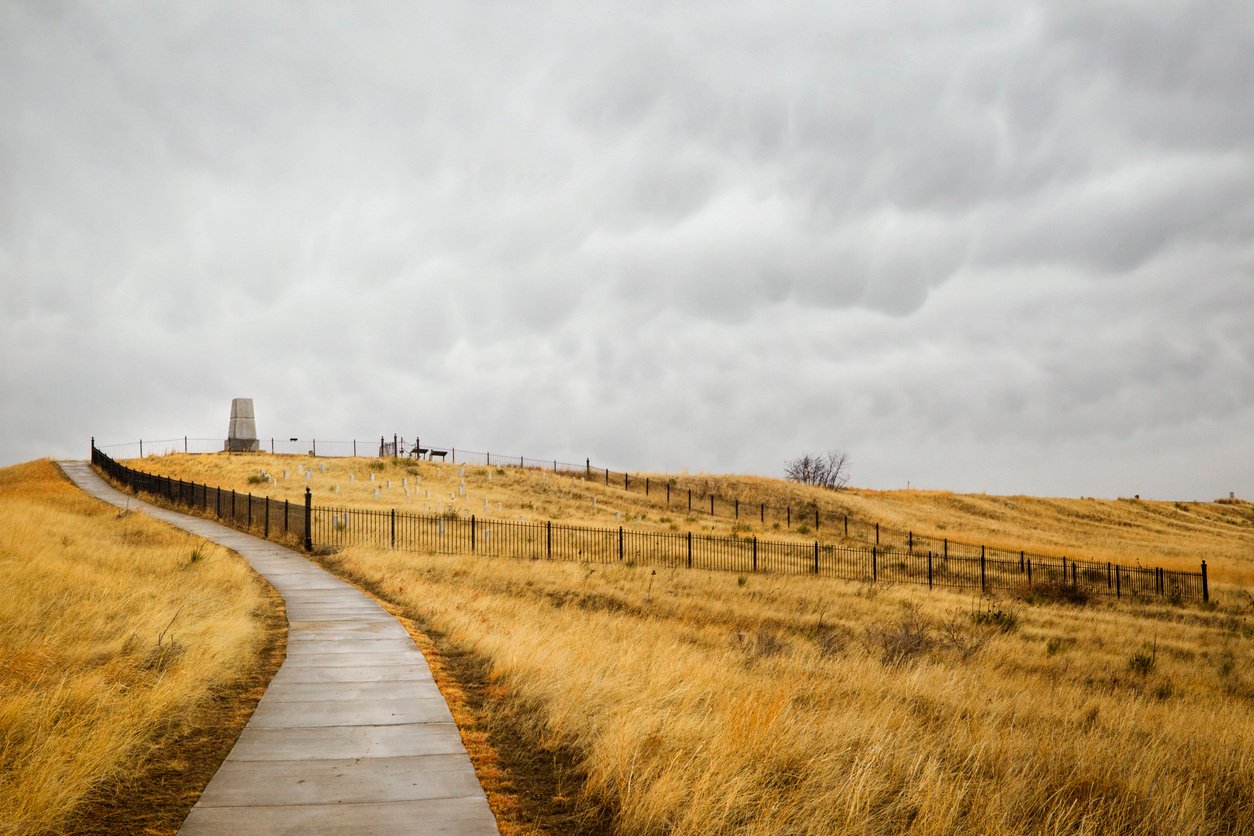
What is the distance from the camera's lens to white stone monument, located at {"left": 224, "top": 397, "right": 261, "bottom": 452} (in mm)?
61609

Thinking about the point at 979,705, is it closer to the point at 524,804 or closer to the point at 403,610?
the point at 524,804

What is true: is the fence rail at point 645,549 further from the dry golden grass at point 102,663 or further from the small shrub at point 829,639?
the dry golden grass at point 102,663

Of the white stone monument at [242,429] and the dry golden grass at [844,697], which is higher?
the white stone monument at [242,429]

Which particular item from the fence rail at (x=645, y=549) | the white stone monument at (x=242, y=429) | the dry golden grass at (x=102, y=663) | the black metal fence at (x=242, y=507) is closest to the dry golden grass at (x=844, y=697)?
the dry golden grass at (x=102, y=663)

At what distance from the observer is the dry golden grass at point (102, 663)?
5.13 metres

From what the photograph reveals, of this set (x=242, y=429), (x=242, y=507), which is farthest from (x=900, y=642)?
(x=242, y=429)

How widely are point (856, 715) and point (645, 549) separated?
2504cm

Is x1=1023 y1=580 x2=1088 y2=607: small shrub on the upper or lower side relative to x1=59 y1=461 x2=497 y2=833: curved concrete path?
lower

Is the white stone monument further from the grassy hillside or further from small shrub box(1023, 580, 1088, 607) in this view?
small shrub box(1023, 580, 1088, 607)

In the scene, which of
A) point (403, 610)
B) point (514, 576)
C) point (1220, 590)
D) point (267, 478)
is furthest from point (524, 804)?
point (267, 478)

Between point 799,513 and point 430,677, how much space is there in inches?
2016

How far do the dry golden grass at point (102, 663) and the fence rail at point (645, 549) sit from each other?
459 inches

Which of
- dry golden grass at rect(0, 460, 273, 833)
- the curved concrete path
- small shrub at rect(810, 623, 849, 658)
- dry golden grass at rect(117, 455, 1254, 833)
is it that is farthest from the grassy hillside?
the curved concrete path

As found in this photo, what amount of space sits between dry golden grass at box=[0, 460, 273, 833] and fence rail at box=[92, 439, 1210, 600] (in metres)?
11.7
